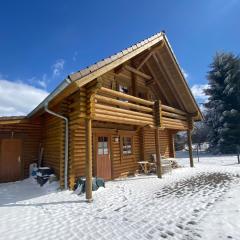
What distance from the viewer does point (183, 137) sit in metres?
39.6

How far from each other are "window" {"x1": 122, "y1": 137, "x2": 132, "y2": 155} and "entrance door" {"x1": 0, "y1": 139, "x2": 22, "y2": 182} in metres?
5.19

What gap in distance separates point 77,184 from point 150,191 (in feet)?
8.91

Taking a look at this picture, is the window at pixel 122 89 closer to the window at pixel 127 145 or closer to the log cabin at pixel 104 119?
the log cabin at pixel 104 119

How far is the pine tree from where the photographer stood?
84.0 feet

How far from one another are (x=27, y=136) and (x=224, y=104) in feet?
77.1

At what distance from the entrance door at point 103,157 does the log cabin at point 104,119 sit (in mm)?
45

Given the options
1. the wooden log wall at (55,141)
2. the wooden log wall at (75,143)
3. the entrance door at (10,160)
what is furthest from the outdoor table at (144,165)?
the entrance door at (10,160)

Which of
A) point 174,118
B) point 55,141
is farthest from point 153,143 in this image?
point 55,141

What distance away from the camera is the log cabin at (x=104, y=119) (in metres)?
7.84

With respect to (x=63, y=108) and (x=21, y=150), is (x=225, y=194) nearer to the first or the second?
(x=63, y=108)

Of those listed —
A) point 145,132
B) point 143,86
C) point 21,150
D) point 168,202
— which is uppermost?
point 143,86

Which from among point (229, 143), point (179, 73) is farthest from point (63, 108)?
point (229, 143)

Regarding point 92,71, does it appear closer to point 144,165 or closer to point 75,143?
point 75,143

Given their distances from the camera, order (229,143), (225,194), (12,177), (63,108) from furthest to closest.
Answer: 1. (229,143)
2. (12,177)
3. (63,108)
4. (225,194)
